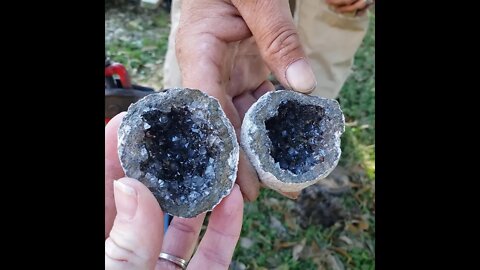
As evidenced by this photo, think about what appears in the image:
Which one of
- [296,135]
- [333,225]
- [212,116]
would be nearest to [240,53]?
[296,135]

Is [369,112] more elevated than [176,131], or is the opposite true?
[176,131]

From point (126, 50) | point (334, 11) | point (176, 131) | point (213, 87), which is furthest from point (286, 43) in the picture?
point (126, 50)

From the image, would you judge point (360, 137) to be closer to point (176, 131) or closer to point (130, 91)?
point (130, 91)

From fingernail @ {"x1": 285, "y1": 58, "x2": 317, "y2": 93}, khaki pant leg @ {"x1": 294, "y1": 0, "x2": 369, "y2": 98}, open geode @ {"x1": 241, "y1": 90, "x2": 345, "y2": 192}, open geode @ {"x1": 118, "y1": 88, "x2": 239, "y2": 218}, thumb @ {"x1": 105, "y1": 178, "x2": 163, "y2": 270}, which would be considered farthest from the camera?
khaki pant leg @ {"x1": 294, "y1": 0, "x2": 369, "y2": 98}

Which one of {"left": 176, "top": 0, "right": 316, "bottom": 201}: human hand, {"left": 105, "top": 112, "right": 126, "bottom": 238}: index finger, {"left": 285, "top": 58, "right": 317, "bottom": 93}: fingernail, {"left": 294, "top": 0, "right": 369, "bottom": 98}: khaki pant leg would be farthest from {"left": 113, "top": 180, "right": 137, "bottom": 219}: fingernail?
{"left": 294, "top": 0, "right": 369, "bottom": 98}: khaki pant leg

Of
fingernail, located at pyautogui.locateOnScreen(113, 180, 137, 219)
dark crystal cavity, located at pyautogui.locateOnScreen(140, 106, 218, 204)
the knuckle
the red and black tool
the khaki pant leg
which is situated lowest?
the red and black tool

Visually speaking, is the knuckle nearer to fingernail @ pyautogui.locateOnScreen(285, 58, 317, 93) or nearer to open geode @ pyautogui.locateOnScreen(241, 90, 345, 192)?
fingernail @ pyautogui.locateOnScreen(285, 58, 317, 93)

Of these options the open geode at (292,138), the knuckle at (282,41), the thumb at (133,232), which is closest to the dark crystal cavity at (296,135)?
the open geode at (292,138)
